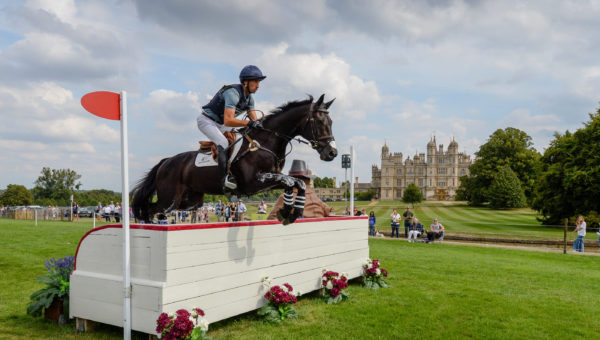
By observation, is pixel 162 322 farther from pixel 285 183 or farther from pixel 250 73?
pixel 250 73

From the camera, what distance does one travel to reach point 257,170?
14.8 feet

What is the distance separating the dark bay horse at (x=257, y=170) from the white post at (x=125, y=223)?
0.99 m

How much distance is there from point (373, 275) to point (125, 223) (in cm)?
512

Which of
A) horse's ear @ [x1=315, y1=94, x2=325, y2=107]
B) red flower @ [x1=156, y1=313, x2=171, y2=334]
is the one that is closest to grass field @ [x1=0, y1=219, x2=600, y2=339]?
red flower @ [x1=156, y1=313, x2=171, y2=334]

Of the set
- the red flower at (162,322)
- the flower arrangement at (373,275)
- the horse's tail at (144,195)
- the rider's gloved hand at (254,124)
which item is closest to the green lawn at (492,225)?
the flower arrangement at (373,275)

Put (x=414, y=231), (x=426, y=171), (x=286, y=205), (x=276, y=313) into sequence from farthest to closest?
(x=426, y=171)
(x=414, y=231)
(x=276, y=313)
(x=286, y=205)

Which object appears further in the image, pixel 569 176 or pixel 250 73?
pixel 569 176

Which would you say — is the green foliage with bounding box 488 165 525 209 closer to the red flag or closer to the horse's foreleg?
the horse's foreleg

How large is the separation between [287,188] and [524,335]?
12.1 feet

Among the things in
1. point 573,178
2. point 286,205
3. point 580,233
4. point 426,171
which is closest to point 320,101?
point 286,205

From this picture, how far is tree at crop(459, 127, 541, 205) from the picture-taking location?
59372 mm

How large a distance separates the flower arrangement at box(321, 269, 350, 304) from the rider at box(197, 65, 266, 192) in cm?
274

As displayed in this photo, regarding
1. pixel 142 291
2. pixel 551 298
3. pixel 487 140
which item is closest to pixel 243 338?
pixel 142 291

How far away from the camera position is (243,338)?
447cm
